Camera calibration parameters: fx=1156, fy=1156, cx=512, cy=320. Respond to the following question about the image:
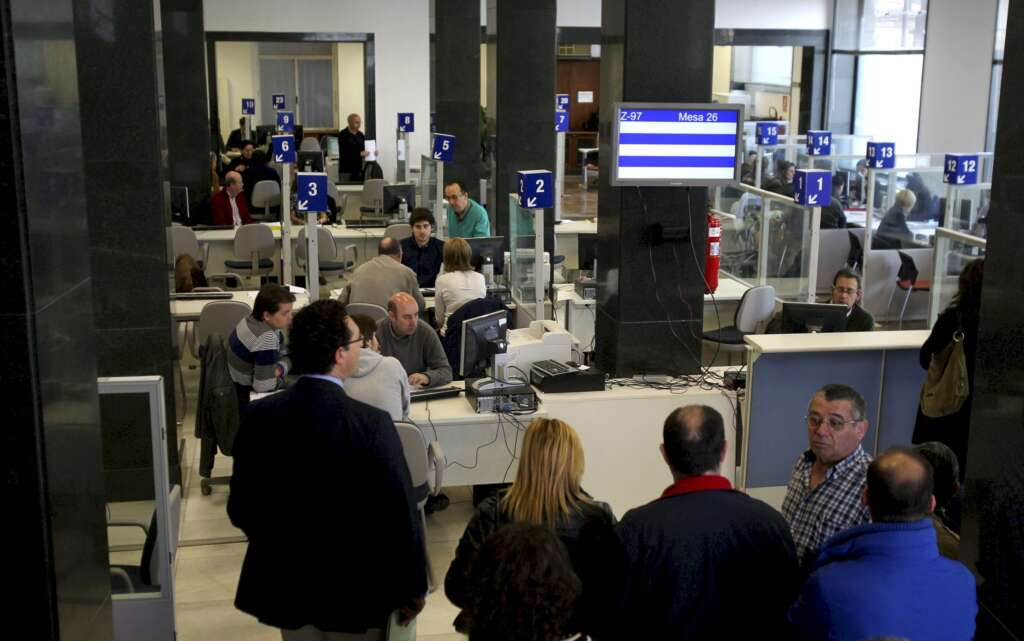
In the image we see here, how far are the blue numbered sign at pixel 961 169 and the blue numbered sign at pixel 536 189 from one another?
4721 millimetres

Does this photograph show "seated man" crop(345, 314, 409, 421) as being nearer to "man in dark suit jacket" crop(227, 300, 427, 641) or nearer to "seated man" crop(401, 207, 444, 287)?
"man in dark suit jacket" crop(227, 300, 427, 641)

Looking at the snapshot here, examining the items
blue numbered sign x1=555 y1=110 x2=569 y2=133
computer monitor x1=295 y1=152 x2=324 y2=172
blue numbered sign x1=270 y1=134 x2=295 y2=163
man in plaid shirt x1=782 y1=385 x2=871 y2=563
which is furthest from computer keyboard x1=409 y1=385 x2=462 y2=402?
computer monitor x1=295 y1=152 x2=324 y2=172

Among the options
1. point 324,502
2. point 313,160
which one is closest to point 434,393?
point 324,502

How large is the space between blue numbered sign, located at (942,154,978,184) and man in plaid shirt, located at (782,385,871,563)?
279 inches

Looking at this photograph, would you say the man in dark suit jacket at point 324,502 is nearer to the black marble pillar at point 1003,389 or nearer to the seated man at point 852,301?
the black marble pillar at point 1003,389

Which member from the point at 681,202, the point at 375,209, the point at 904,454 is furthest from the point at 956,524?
the point at 375,209

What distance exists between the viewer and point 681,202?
6293 millimetres

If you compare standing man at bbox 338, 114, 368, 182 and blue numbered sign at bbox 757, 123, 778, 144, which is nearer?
blue numbered sign at bbox 757, 123, 778, 144

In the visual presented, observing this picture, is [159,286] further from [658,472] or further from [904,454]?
[904,454]

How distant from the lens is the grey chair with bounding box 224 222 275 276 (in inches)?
420

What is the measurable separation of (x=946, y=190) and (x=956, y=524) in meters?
7.60

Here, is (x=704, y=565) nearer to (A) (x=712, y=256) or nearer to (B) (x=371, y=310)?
(B) (x=371, y=310)

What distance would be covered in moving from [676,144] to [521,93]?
563cm

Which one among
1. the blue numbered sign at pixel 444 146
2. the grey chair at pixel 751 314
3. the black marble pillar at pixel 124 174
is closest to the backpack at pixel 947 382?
the grey chair at pixel 751 314
